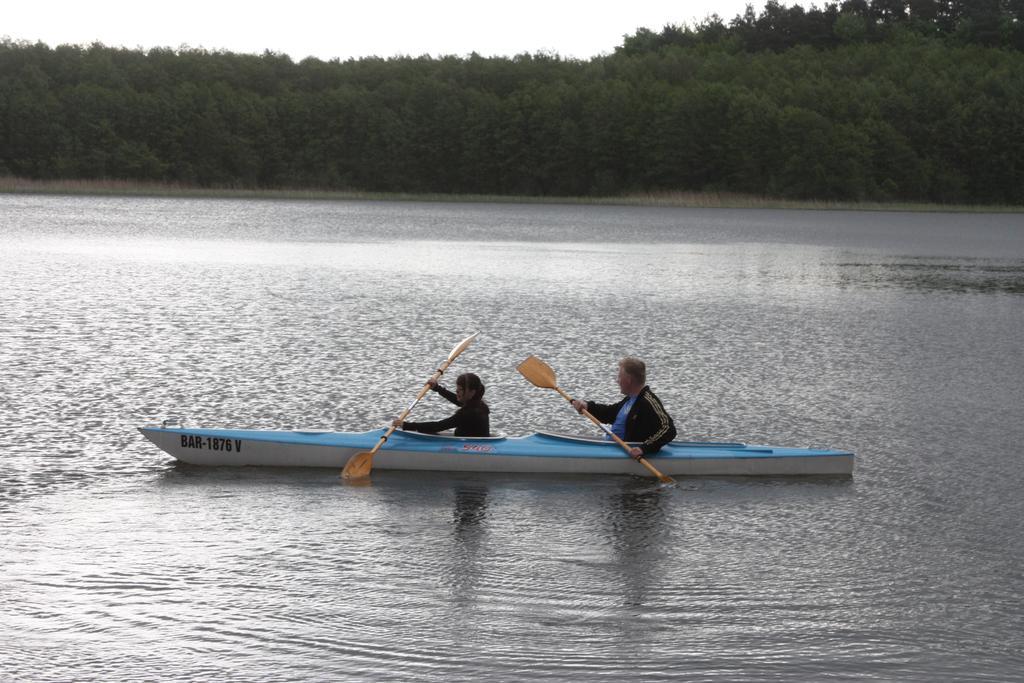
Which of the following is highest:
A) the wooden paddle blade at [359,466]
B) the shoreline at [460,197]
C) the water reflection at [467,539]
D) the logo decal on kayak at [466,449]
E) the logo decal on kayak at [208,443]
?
the shoreline at [460,197]

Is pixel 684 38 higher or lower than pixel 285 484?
higher

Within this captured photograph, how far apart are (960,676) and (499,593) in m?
2.80

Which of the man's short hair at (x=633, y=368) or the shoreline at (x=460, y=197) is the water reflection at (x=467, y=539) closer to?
the man's short hair at (x=633, y=368)

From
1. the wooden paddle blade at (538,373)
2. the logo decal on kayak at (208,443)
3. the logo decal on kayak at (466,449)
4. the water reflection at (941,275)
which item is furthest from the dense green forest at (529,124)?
the logo decal on kayak at (208,443)

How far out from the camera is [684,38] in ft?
530

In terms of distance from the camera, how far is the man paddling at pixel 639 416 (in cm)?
1198

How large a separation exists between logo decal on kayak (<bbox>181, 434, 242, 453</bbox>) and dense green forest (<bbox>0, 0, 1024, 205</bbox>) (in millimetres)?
90639

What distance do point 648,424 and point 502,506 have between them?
Answer: 1.84 metres

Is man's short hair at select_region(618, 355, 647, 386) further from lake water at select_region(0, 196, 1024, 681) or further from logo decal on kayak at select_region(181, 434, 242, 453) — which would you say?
logo decal on kayak at select_region(181, 434, 242, 453)

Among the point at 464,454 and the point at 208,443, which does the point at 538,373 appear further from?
the point at 208,443

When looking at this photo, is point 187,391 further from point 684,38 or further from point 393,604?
point 684,38

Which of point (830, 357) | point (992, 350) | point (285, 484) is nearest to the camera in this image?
point (285, 484)

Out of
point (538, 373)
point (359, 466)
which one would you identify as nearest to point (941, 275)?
point (538, 373)

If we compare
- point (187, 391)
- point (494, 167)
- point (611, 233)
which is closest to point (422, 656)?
point (187, 391)
